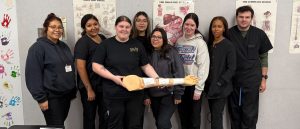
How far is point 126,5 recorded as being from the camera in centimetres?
261

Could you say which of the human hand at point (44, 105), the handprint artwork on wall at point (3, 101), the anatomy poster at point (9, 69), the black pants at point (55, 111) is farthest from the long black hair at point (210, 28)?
the handprint artwork on wall at point (3, 101)

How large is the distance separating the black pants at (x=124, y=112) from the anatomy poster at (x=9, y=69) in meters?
1.13

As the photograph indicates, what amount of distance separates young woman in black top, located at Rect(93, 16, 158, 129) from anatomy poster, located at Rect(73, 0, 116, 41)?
50 centimetres

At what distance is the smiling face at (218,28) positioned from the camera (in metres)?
2.44

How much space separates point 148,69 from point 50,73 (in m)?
0.78

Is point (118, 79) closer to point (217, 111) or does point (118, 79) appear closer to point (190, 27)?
point (190, 27)

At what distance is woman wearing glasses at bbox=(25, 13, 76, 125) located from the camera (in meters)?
2.00

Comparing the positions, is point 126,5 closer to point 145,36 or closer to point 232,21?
point 145,36

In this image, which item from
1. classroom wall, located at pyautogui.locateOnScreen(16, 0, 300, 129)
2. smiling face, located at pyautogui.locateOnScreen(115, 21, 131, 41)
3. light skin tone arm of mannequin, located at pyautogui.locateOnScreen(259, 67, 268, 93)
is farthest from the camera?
light skin tone arm of mannequin, located at pyautogui.locateOnScreen(259, 67, 268, 93)

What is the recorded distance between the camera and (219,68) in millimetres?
2414

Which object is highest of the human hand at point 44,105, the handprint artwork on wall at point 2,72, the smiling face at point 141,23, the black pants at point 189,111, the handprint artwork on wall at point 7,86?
the smiling face at point 141,23

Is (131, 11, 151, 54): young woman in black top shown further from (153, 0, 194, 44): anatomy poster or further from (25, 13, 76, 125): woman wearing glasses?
(25, 13, 76, 125): woman wearing glasses

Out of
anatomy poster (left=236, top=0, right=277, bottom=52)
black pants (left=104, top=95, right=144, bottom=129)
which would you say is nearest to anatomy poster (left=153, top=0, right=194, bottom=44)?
anatomy poster (left=236, top=0, right=277, bottom=52)

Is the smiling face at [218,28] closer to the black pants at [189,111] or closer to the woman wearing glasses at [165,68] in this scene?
the woman wearing glasses at [165,68]
